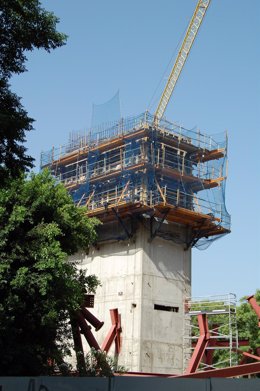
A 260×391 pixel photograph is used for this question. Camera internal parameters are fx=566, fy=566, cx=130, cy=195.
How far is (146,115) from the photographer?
160ft

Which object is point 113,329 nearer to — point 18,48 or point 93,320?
point 93,320

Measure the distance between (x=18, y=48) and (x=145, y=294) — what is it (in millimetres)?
31158

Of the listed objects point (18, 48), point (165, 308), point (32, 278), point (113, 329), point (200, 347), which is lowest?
point (200, 347)

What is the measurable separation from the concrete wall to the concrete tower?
0.26 feet

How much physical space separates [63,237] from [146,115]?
20.8 metres

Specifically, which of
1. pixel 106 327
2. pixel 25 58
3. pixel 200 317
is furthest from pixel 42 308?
pixel 106 327

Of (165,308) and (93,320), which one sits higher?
(165,308)

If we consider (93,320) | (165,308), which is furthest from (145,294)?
(93,320)

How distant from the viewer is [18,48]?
1673 cm

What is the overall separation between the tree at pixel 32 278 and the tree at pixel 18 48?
1035cm

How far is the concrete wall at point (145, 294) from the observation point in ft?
146

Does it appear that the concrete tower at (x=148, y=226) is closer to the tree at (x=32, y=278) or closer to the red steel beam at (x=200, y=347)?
the red steel beam at (x=200, y=347)

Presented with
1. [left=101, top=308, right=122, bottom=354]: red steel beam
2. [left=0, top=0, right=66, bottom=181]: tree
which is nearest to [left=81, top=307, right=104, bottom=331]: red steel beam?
[left=101, top=308, right=122, bottom=354]: red steel beam

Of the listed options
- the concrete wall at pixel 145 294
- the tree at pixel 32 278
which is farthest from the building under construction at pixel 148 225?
the tree at pixel 32 278
